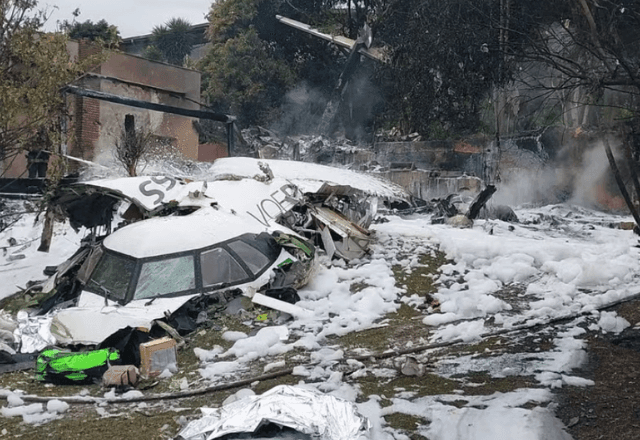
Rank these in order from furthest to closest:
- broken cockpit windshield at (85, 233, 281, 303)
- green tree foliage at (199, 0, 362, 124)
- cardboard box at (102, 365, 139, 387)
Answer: green tree foliage at (199, 0, 362, 124)
broken cockpit windshield at (85, 233, 281, 303)
cardboard box at (102, 365, 139, 387)

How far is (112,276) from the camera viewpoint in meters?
9.60

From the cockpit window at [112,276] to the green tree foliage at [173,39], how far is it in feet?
106

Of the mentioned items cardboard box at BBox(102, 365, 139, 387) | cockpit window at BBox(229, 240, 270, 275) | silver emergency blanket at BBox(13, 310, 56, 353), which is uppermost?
cockpit window at BBox(229, 240, 270, 275)

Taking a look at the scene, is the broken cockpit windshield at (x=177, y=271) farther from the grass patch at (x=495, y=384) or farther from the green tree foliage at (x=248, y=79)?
the green tree foliage at (x=248, y=79)

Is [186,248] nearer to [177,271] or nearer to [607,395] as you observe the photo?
[177,271]

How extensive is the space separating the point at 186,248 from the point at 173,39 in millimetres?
33484

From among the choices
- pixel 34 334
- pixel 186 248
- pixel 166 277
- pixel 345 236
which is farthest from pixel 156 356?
pixel 345 236

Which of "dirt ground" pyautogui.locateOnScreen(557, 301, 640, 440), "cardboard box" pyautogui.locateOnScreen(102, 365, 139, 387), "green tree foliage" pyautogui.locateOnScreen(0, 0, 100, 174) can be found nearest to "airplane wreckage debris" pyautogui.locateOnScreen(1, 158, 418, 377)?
"cardboard box" pyautogui.locateOnScreen(102, 365, 139, 387)

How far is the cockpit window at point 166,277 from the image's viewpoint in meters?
9.16

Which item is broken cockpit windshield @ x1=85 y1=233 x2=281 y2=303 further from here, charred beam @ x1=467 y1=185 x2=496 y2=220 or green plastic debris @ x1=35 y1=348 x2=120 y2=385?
charred beam @ x1=467 y1=185 x2=496 y2=220

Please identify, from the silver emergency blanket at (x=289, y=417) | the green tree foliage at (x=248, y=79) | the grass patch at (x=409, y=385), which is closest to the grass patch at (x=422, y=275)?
the grass patch at (x=409, y=385)

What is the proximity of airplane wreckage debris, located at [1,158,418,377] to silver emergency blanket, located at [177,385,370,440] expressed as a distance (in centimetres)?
313

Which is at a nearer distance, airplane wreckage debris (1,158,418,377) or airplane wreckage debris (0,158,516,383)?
airplane wreckage debris (0,158,516,383)

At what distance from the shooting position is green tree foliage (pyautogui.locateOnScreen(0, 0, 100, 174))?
809 cm
